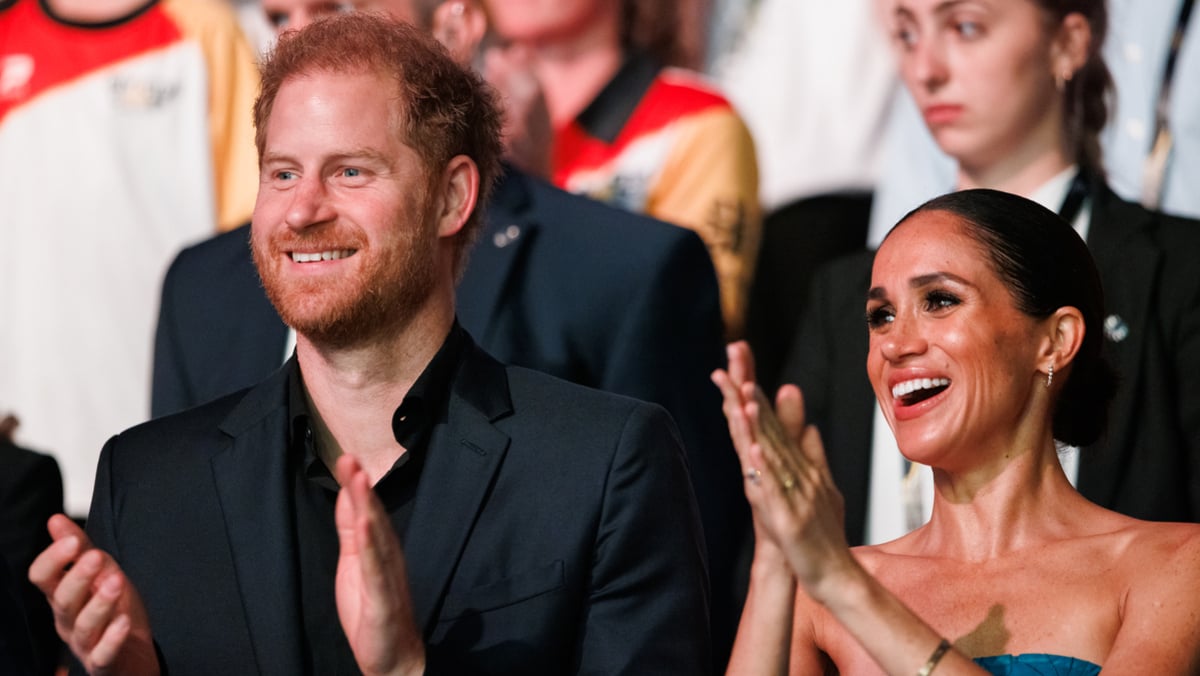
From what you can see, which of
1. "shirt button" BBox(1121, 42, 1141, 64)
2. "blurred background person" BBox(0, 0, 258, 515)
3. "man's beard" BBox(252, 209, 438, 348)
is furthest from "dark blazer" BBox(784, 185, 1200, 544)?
"blurred background person" BBox(0, 0, 258, 515)

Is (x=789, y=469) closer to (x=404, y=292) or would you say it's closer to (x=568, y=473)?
(x=568, y=473)

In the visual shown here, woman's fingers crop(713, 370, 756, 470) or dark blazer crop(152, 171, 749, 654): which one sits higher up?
woman's fingers crop(713, 370, 756, 470)

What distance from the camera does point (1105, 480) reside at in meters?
3.29

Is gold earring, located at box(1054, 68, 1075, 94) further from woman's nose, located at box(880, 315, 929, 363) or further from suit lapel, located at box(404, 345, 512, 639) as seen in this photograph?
suit lapel, located at box(404, 345, 512, 639)

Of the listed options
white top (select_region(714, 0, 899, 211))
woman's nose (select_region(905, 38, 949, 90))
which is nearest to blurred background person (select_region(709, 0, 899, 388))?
white top (select_region(714, 0, 899, 211))

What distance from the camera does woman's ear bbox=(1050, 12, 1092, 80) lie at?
367 cm

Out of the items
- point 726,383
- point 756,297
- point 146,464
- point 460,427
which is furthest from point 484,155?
point 756,297

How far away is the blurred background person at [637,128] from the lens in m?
4.25

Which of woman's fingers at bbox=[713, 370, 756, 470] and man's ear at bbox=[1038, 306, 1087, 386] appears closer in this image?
woman's fingers at bbox=[713, 370, 756, 470]

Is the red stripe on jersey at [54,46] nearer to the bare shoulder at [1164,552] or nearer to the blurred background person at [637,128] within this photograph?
the blurred background person at [637,128]

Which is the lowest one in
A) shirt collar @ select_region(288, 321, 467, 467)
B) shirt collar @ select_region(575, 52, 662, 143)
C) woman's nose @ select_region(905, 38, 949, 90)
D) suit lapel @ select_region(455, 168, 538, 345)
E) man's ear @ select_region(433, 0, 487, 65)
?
shirt collar @ select_region(288, 321, 467, 467)

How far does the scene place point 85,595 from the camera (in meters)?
2.30

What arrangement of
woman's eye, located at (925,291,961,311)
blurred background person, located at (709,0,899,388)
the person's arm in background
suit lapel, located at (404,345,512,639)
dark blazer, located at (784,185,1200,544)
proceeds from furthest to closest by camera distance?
blurred background person, located at (709,0,899,388) < the person's arm in background < dark blazer, located at (784,185,1200,544) < woman's eye, located at (925,291,961,311) < suit lapel, located at (404,345,512,639)

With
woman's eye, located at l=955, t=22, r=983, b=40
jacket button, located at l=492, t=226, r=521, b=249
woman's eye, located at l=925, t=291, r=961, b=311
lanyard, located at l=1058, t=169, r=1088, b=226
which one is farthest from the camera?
woman's eye, located at l=955, t=22, r=983, b=40
